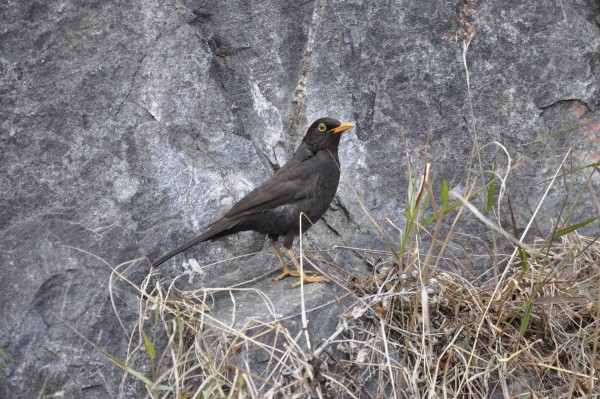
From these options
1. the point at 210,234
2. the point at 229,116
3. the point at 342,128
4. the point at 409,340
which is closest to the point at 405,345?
the point at 409,340

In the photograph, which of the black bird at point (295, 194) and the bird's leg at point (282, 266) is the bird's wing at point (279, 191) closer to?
the black bird at point (295, 194)

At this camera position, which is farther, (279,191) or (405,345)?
(279,191)

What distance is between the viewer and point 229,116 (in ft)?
17.1

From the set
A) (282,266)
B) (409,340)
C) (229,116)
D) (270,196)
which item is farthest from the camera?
(229,116)

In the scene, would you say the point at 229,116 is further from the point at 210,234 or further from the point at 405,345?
the point at 405,345

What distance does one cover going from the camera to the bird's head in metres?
5.13

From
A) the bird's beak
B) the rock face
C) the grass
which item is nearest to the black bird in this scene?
the bird's beak

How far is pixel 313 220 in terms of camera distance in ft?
16.7

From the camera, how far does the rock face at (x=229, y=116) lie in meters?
4.52

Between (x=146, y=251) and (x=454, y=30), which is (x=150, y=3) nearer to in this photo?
(x=146, y=251)

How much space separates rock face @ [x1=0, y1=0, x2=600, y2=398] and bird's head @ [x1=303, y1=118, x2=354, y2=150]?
25 cm

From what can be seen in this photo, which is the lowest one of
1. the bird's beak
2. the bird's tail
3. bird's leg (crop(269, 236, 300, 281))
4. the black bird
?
bird's leg (crop(269, 236, 300, 281))

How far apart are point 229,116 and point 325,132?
0.63m

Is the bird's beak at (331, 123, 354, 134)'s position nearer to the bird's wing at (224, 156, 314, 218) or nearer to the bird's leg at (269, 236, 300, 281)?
the bird's wing at (224, 156, 314, 218)
